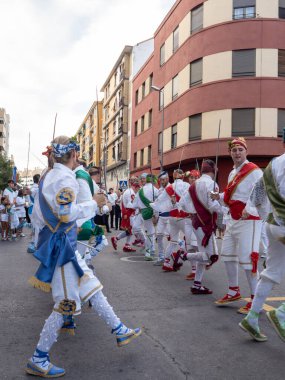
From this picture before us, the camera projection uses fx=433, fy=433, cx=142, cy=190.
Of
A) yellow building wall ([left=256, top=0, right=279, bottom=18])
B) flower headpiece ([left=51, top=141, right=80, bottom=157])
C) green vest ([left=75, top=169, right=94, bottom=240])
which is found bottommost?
green vest ([left=75, top=169, right=94, bottom=240])

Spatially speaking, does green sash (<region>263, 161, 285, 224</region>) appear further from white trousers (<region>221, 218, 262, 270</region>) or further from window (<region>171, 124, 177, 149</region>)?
window (<region>171, 124, 177, 149</region>)

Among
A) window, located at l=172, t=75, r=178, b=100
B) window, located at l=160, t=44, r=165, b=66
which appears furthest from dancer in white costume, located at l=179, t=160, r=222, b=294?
window, located at l=160, t=44, r=165, b=66

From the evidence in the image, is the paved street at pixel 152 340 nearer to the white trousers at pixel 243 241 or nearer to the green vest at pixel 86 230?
the white trousers at pixel 243 241

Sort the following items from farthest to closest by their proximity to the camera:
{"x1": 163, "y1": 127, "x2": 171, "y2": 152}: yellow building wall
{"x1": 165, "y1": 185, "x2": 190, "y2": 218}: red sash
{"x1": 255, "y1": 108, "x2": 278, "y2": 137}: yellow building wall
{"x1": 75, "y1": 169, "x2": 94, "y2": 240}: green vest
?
{"x1": 163, "y1": 127, "x2": 171, "y2": 152}: yellow building wall → {"x1": 255, "y1": 108, "x2": 278, "y2": 137}: yellow building wall → {"x1": 165, "y1": 185, "x2": 190, "y2": 218}: red sash → {"x1": 75, "y1": 169, "x2": 94, "y2": 240}: green vest

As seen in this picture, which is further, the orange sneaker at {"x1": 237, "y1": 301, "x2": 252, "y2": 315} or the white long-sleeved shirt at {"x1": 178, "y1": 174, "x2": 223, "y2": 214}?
the white long-sleeved shirt at {"x1": 178, "y1": 174, "x2": 223, "y2": 214}

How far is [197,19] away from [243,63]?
470cm

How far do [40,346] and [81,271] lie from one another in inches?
25.8

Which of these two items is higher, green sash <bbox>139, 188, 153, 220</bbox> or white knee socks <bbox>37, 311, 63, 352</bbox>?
green sash <bbox>139, 188, 153, 220</bbox>

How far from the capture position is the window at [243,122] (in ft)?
77.7

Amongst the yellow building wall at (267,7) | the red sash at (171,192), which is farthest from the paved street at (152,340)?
the yellow building wall at (267,7)

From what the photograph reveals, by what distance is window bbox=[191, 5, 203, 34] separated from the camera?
26.1 meters

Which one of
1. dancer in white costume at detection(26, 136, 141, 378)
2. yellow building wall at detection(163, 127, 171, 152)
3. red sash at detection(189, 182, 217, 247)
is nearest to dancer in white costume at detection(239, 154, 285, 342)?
dancer in white costume at detection(26, 136, 141, 378)

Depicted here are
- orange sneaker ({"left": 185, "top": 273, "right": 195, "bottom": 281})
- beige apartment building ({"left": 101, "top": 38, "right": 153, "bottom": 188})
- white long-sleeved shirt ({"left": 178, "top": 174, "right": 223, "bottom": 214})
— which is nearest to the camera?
white long-sleeved shirt ({"left": 178, "top": 174, "right": 223, "bottom": 214})

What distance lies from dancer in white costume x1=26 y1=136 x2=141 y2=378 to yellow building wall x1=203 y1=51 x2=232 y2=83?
72.7 feet
